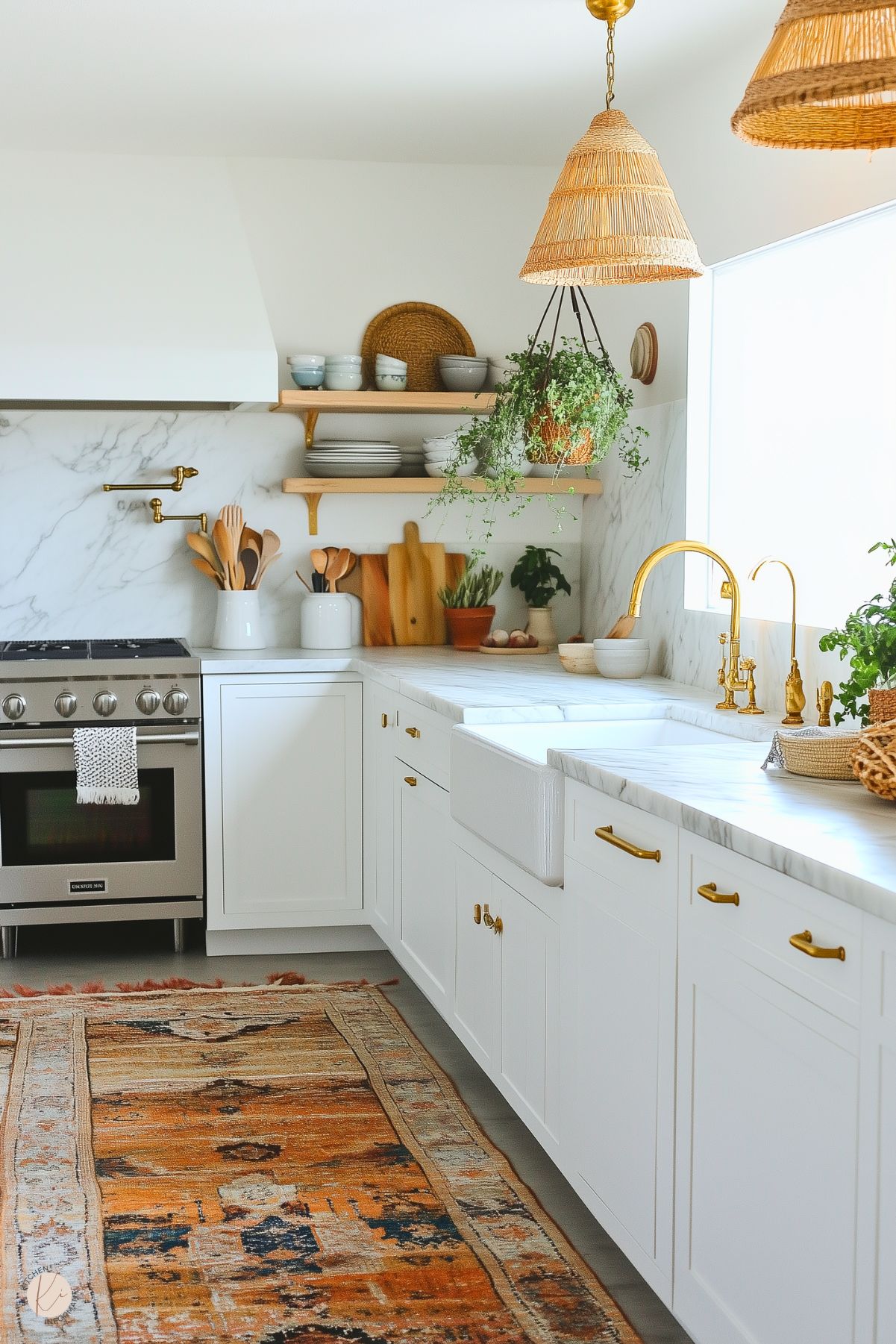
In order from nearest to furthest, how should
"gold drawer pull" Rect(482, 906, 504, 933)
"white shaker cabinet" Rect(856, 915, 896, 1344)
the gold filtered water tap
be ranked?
"white shaker cabinet" Rect(856, 915, 896, 1344)
"gold drawer pull" Rect(482, 906, 504, 933)
the gold filtered water tap

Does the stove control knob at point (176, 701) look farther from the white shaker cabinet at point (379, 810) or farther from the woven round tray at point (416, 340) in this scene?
the woven round tray at point (416, 340)

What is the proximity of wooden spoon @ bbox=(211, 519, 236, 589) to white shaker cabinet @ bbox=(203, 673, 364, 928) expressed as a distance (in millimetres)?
512

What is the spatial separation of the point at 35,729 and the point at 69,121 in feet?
5.67

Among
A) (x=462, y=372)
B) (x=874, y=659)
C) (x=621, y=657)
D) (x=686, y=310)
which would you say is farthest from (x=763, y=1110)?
(x=462, y=372)

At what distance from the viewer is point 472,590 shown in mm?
4613

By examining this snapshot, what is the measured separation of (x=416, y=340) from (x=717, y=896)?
10.4 feet

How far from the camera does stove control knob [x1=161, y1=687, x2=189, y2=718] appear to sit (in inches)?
157

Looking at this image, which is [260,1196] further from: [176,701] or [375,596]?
[375,596]

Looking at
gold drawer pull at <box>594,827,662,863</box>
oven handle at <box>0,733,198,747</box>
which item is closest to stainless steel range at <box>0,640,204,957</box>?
oven handle at <box>0,733,198,747</box>

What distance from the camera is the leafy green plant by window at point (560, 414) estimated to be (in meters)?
3.56

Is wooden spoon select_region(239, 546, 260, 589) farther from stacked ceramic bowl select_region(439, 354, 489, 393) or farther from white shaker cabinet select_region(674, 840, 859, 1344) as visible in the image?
white shaker cabinet select_region(674, 840, 859, 1344)

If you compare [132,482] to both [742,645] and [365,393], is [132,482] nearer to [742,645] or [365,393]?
[365,393]

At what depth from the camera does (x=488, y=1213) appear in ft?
8.35

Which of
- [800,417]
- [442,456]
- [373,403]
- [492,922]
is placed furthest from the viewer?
[442,456]
